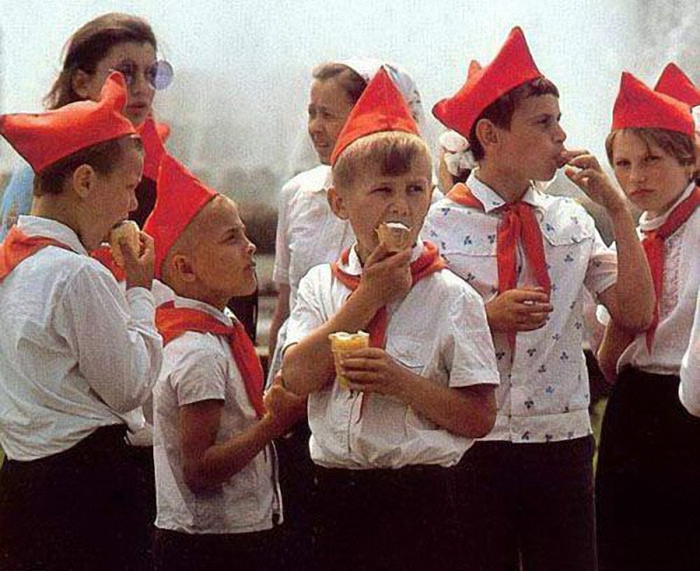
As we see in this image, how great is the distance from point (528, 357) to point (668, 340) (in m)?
0.42

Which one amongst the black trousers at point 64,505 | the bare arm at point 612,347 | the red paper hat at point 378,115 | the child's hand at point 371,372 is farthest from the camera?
the bare arm at point 612,347

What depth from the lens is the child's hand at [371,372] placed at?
3.06m

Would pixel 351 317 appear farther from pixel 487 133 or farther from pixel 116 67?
pixel 116 67

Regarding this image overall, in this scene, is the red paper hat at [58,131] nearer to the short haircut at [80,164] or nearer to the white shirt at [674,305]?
the short haircut at [80,164]

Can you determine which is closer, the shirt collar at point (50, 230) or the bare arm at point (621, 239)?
the shirt collar at point (50, 230)

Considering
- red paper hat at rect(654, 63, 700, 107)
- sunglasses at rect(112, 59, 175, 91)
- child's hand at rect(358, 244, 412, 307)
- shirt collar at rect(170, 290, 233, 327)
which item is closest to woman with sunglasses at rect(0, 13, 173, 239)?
sunglasses at rect(112, 59, 175, 91)

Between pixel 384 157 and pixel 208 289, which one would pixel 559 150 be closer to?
pixel 384 157

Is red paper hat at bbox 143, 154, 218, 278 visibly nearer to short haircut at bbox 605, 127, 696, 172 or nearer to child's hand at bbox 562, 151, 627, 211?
child's hand at bbox 562, 151, 627, 211

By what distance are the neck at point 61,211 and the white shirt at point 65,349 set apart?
0.02 m

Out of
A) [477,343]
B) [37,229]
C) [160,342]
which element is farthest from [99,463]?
[477,343]

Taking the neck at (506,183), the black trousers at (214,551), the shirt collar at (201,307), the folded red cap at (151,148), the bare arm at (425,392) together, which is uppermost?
the neck at (506,183)

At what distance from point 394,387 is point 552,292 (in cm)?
67

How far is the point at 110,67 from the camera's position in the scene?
404 cm

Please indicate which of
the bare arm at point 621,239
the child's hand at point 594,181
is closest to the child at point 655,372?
the bare arm at point 621,239
